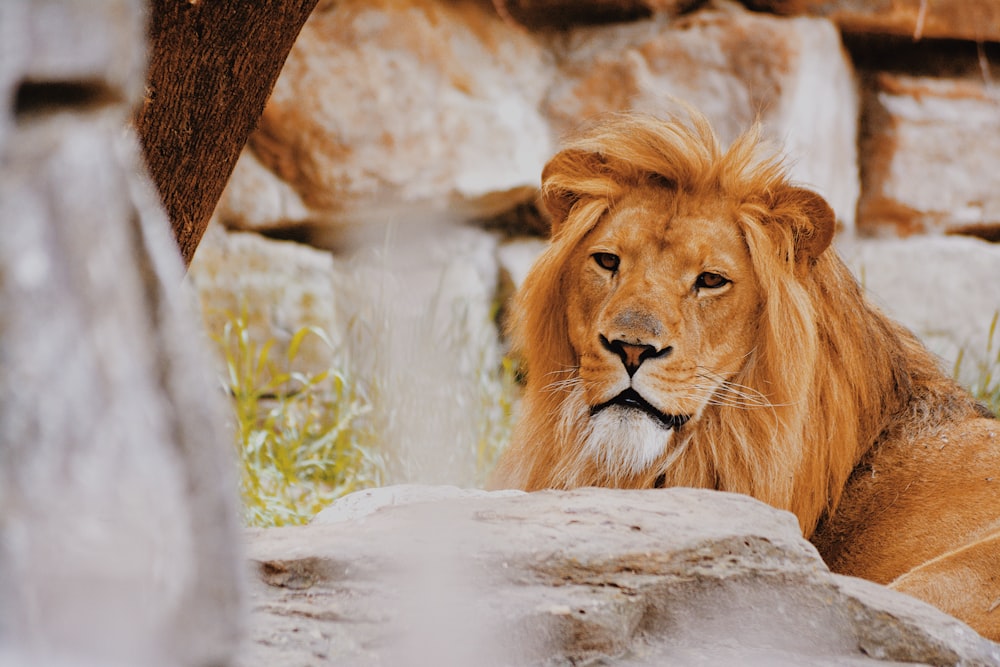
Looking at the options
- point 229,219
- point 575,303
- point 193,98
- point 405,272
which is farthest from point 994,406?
point 193,98

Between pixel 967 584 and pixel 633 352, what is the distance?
0.96 meters

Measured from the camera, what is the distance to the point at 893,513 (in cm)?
305

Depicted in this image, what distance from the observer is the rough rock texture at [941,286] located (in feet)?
20.4

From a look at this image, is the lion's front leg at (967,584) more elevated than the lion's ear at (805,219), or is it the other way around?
the lion's ear at (805,219)

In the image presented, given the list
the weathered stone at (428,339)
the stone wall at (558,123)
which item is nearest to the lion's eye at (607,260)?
the weathered stone at (428,339)

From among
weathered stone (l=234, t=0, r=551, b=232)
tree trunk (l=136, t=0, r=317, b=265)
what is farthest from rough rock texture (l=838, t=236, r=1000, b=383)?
tree trunk (l=136, t=0, r=317, b=265)

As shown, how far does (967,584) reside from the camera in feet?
8.36

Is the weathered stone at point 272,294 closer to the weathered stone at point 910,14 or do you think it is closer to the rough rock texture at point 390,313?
the rough rock texture at point 390,313

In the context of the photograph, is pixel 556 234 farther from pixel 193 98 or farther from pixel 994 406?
pixel 994 406

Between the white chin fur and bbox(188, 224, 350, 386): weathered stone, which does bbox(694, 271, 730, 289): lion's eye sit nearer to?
the white chin fur

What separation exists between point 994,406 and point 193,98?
4.75 metres

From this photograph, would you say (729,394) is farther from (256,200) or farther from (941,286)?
(941,286)

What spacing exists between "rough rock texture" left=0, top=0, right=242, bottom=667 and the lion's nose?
6.15ft

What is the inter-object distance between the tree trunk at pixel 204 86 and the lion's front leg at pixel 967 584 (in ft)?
6.27
